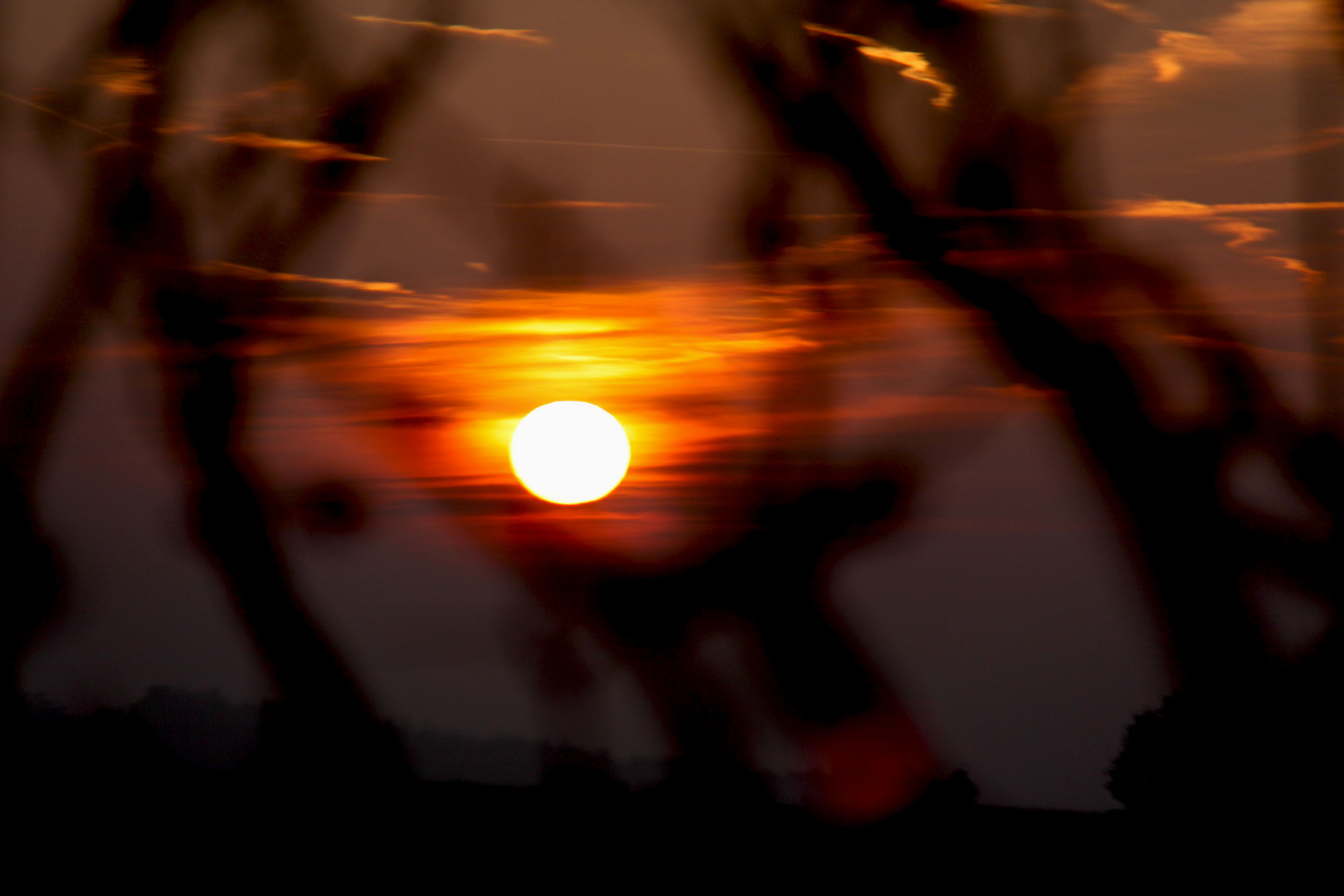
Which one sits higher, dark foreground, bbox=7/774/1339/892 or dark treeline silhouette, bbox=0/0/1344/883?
dark treeline silhouette, bbox=0/0/1344/883

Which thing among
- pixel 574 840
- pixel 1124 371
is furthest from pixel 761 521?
pixel 574 840

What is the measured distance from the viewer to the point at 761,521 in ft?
4.86

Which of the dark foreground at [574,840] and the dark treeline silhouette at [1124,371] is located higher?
the dark treeline silhouette at [1124,371]

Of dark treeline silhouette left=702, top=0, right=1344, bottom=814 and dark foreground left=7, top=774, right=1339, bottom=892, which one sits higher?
dark treeline silhouette left=702, top=0, right=1344, bottom=814

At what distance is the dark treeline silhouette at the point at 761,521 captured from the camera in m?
1.32

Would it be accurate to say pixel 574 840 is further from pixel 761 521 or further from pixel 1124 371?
pixel 1124 371

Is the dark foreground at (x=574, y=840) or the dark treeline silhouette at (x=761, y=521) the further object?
the dark foreground at (x=574, y=840)

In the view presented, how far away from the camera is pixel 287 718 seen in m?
1.62

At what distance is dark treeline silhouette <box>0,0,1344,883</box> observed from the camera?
1.32 m

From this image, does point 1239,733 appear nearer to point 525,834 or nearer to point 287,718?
point 525,834

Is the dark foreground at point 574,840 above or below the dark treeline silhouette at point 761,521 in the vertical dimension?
below

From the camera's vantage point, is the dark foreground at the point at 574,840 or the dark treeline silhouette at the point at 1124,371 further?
the dark foreground at the point at 574,840

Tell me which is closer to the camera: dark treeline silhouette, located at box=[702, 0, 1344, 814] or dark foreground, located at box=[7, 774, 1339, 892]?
dark treeline silhouette, located at box=[702, 0, 1344, 814]

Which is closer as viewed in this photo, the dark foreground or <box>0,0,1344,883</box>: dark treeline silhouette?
<box>0,0,1344,883</box>: dark treeline silhouette
